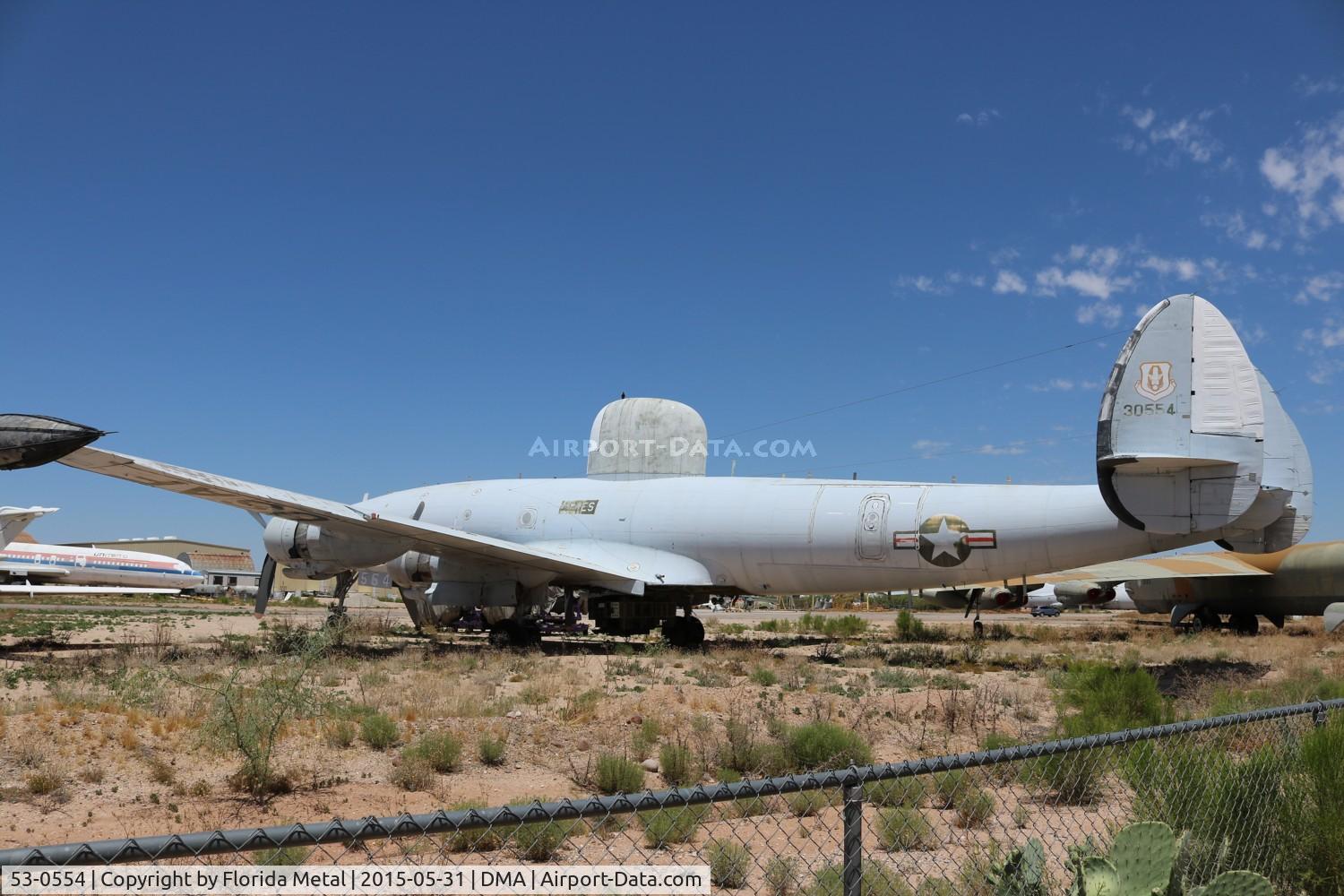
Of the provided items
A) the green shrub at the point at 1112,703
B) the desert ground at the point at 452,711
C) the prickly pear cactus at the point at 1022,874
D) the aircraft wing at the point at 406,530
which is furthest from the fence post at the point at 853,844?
the aircraft wing at the point at 406,530

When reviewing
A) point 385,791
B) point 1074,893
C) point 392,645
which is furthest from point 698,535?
point 1074,893

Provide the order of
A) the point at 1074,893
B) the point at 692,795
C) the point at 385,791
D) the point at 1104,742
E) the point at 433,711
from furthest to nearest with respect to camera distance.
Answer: the point at 433,711
the point at 385,791
the point at 1104,742
the point at 1074,893
the point at 692,795

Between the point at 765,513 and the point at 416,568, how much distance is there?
29.3 ft

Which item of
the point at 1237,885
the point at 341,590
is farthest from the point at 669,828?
the point at 341,590

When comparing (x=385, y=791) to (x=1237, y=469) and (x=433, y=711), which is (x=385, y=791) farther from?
(x=1237, y=469)

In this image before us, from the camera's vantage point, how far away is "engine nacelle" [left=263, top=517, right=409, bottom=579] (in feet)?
67.6

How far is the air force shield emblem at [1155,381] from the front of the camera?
46.6 feet

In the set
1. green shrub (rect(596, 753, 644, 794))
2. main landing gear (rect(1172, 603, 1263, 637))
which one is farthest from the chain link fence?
main landing gear (rect(1172, 603, 1263, 637))

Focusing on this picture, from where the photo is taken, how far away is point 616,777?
8.32m

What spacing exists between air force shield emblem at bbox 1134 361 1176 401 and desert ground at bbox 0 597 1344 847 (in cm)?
445

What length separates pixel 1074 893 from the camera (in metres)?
4.21

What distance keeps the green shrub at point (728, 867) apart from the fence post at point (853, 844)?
7.52ft

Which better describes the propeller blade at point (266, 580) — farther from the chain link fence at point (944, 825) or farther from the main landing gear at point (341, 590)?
the chain link fence at point (944, 825)

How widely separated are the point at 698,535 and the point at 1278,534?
10910 millimetres
